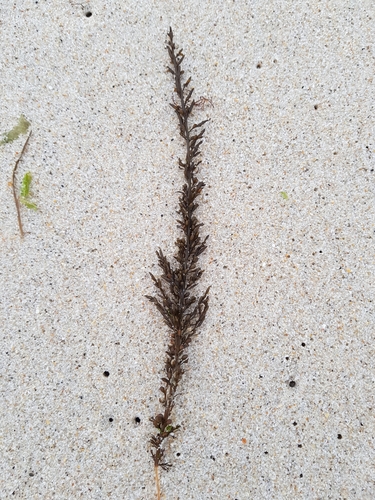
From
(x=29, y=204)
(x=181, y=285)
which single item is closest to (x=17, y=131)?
(x=29, y=204)

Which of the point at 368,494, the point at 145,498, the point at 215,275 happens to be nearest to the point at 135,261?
the point at 215,275

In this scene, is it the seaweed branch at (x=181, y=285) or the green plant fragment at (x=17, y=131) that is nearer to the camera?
the seaweed branch at (x=181, y=285)

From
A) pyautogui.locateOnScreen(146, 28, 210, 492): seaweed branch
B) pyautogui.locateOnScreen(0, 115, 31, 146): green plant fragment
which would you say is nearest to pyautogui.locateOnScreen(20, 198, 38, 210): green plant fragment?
pyautogui.locateOnScreen(0, 115, 31, 146): green plant fragment

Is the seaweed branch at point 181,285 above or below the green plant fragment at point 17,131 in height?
below

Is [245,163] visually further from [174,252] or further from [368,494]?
A: [368,494]

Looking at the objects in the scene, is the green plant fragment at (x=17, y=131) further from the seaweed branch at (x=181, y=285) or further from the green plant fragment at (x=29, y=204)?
the seaweed branch at (x=181, y=285)

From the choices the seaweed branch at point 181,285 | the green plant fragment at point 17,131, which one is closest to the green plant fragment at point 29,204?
the green plant fragment at point 17,131

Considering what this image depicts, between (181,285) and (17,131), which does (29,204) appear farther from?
(181,285)
